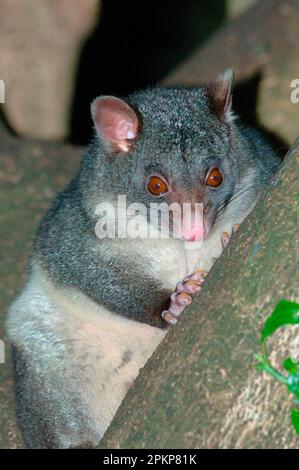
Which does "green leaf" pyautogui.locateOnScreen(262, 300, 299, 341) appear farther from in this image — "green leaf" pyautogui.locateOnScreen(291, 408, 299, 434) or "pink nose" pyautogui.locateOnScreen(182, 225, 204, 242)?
"pink nose" pyautogui.locateOnScreen(182, 225, 204, 242)

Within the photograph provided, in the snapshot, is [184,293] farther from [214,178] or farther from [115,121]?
[115,121]

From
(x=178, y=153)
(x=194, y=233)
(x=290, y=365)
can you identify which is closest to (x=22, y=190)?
(x=178, y=153)

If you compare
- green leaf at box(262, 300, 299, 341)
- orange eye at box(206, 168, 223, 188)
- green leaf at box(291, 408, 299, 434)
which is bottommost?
green leaf at box(291, 408, 299, 434)

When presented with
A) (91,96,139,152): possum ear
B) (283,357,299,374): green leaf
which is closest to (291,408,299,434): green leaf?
(283,357,299,374): green leaf

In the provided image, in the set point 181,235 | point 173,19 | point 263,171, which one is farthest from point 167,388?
point 173,19

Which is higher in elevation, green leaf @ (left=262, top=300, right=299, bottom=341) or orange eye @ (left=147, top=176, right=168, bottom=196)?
orange eye @ (left=147, top=176, right=168, bottom=196)

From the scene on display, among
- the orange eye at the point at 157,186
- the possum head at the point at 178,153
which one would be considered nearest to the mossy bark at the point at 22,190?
the possum head at the point at 178,153

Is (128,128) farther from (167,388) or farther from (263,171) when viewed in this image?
(167,388)
